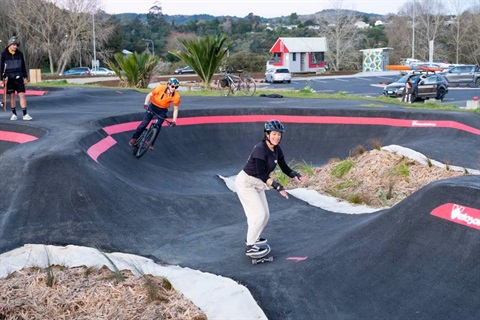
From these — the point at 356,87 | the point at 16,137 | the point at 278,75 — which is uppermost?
the point at 278,75

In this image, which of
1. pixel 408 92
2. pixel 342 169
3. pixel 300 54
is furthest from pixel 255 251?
pixel 300 54

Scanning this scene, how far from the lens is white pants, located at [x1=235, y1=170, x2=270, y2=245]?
807 centimetres

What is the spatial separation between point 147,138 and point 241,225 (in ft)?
18.7

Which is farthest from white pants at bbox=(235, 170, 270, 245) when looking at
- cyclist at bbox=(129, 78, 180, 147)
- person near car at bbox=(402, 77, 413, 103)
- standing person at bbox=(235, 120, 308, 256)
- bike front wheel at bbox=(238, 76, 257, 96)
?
person near car at bbox=(402, 77, 413, 103)

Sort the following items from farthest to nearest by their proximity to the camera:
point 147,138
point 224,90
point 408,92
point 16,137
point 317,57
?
point 317,57 → point 224,90 → point 408,92 → point 147,138 → point 16,137

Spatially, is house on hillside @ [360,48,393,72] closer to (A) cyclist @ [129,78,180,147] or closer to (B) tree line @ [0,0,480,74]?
(B) tree line @ [0,0,480,74]

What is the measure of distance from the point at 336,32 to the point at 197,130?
64.4 m

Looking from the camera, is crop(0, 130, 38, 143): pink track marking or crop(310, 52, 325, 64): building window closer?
crop(0, 130, 38, 143): pink track marking

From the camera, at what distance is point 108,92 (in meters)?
29.3

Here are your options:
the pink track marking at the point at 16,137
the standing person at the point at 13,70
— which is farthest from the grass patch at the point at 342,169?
the standing person at the point at 13,70

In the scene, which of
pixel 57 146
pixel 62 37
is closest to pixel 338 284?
pixel 57 146

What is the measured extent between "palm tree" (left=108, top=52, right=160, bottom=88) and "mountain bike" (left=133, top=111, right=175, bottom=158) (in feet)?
62.0

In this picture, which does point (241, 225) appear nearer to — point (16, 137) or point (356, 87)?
point (16, 137)

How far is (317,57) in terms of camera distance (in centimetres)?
7862
